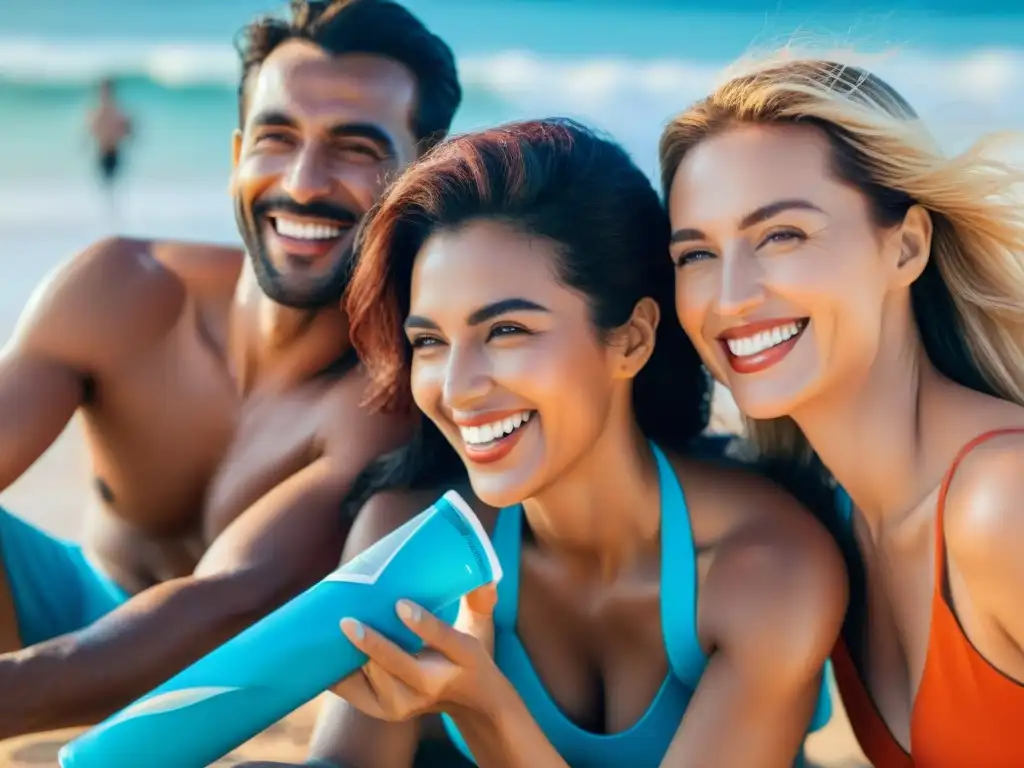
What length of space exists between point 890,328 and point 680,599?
650mm

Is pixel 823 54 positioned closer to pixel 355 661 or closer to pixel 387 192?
pixel 387 192

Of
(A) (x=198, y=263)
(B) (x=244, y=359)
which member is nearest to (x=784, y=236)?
(B) (x=244, y=359)

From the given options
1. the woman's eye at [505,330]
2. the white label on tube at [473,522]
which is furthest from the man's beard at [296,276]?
the white label on tube at [473,522]

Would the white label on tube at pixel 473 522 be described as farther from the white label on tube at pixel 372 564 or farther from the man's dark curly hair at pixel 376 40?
the man's dark curly hair at pixel 376 40

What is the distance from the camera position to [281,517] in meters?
3.09

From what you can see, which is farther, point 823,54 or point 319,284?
point 319,284

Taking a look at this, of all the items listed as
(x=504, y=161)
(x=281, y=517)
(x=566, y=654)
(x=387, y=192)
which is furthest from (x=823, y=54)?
(x=281, y=517)

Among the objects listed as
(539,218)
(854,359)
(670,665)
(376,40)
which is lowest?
(670,665)

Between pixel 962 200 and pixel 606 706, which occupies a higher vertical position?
pixel 962 200

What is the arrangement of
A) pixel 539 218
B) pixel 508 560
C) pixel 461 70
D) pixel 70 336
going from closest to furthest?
pixel 539 218 < pixel 508 560 < pixel 70 336 < pixel 461 70

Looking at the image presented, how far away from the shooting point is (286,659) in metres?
2.06

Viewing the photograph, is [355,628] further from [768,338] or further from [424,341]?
[768,338]

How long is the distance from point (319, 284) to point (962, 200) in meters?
1.61

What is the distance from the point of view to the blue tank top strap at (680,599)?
252 centimetres
